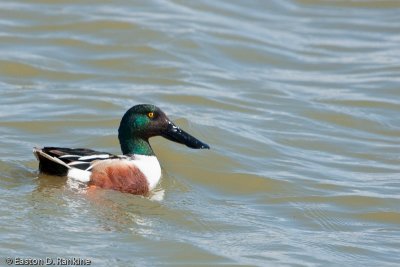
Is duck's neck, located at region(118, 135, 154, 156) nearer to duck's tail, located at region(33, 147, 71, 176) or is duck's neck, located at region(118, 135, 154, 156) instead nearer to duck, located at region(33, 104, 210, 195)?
duck, located at region(33, 104, 210, 195)

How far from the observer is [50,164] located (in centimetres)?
955

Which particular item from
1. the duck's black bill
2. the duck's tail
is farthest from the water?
the duck's black bill

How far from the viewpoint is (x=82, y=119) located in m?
12.0

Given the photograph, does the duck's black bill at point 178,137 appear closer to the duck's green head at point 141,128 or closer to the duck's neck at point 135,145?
the duck's green head at point 141,128

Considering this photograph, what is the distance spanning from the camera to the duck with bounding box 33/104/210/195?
9.54 meters

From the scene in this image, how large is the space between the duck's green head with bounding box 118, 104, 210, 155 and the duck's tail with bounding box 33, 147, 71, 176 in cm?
80

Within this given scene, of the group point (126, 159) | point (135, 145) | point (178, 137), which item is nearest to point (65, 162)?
point (126, 159)

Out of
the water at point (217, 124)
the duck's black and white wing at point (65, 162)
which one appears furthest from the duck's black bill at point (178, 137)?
the duck's black and white wing at point (65, 162)

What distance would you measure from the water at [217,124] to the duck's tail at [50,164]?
0.49 ft

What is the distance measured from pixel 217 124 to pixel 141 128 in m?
2.33

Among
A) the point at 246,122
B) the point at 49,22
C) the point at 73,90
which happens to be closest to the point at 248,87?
the point at 246,122

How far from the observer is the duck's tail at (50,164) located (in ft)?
30.9

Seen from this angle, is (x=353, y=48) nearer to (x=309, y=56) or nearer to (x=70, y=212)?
(x=309, y=56)

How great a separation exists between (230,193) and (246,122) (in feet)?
8.57
